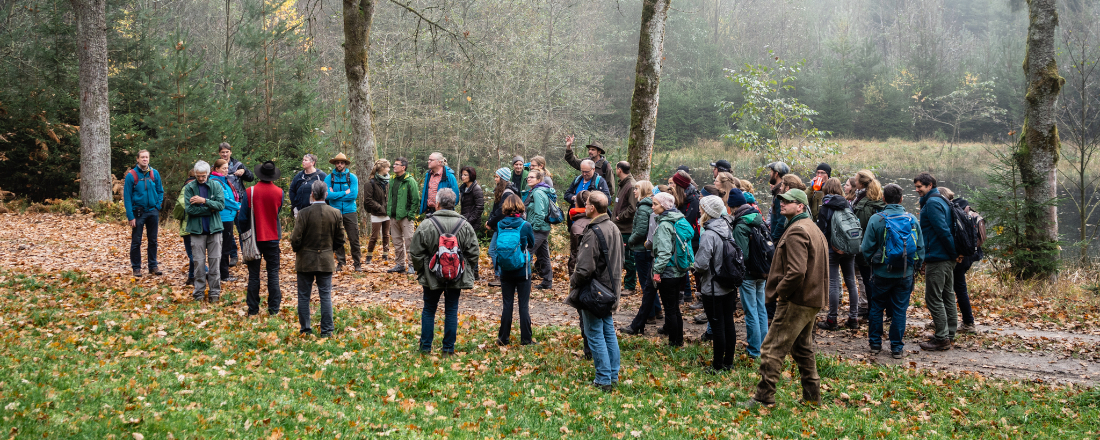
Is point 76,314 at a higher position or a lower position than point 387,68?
lower

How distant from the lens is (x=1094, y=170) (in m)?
28.6

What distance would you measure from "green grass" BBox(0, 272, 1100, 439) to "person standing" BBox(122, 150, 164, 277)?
2.69 m

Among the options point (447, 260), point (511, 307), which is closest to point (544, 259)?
point (511, 307)

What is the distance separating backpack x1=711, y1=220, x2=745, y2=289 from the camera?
684 centimetres

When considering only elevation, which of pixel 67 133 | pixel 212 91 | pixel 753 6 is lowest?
pixel 67 133

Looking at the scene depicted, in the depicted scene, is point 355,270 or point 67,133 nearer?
point 355,270

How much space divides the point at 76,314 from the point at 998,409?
1032 centimetres

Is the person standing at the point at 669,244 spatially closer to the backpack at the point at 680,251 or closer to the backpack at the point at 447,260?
the backpack at the point at 680,251

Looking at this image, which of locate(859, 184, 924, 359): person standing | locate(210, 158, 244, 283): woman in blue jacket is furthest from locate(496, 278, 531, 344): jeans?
locate(210, 158, 244, 283): woman in blue jacket

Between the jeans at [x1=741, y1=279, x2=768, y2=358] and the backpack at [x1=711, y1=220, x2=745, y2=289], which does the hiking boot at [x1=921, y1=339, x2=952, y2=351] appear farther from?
the backpack at [x1=711, y1=220, x2=745, y2=289]

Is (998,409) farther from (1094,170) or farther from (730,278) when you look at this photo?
(1094,170)

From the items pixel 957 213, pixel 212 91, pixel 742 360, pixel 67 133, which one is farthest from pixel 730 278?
pixel 67 133

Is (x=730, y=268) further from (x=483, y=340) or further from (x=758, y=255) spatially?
(x=483, y=340)

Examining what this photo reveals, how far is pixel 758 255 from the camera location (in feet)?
23.7
